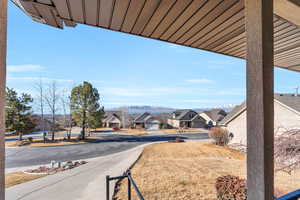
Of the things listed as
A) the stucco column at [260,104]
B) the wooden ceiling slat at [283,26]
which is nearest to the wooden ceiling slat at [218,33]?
the wooden ceiling slat at [283,26]

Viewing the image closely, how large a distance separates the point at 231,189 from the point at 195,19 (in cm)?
445

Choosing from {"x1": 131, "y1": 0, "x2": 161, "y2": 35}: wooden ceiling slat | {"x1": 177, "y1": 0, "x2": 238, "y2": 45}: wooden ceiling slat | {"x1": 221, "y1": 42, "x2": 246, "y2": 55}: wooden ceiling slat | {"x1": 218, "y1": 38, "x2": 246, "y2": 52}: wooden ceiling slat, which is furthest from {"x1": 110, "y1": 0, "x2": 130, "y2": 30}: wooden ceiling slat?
{"x1": 221, "y1": 42, "x2": 246, "y2": 55}: wooden ceiling slat

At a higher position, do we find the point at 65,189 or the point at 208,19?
the point at 208,19

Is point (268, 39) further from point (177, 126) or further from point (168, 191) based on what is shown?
point (177, 126)

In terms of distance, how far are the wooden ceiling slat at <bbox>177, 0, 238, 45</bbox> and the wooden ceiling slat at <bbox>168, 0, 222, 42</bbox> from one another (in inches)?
1.6

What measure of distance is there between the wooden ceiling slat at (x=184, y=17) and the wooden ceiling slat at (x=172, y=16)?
35 millimetres

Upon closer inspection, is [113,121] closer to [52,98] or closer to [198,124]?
[198,124]

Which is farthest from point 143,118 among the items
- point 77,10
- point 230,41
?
point 77,10

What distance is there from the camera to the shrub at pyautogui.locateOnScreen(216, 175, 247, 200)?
423 centimetres

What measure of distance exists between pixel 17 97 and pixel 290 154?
21.9 metres

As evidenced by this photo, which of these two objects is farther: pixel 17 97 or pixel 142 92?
pixel 142 92

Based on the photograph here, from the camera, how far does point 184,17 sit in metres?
1.76

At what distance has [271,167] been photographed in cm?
93

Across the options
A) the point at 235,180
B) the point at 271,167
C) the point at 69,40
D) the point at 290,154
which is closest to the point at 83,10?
the point at 271,167
